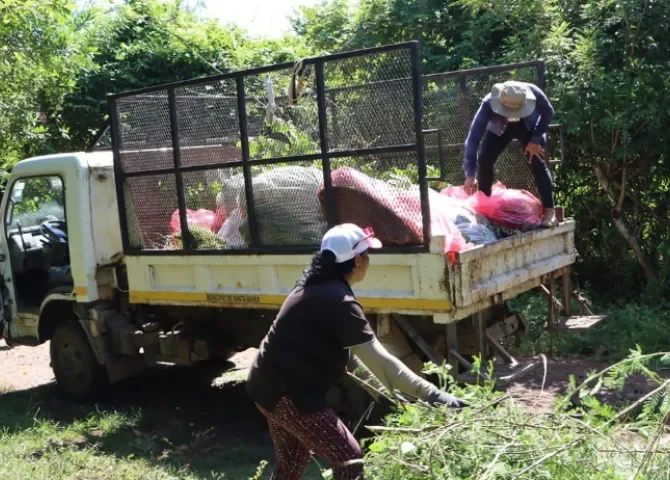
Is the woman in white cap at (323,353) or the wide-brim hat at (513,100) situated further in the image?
the wide-brim hat at (513,100)

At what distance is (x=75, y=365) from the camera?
7156 mm

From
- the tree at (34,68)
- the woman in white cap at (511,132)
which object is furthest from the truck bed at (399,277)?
the tree at (34,68)

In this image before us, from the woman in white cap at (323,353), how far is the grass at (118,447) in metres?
1.62

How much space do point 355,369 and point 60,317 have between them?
4.22m

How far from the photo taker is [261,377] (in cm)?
355

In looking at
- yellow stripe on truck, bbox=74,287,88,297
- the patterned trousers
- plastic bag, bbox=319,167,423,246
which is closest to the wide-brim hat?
plastic bag, bbox=319,167,423,246

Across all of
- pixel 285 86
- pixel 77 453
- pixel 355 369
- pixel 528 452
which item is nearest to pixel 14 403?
pixel 77 453

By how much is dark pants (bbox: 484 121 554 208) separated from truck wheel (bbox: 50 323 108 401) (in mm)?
3569

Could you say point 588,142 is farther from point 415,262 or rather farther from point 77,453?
point 77,453

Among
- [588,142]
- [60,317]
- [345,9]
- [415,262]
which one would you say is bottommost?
[60,317]

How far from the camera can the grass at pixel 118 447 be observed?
5.24m

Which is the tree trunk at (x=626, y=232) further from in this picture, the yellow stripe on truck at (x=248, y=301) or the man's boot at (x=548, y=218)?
the yellow stripe on truck at (x=248, y=301)

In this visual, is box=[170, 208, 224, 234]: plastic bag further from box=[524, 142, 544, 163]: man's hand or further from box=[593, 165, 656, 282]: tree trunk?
box=[593, 165, 656, 282]: tree trunk

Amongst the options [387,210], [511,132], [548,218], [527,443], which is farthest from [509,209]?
[527,443]
